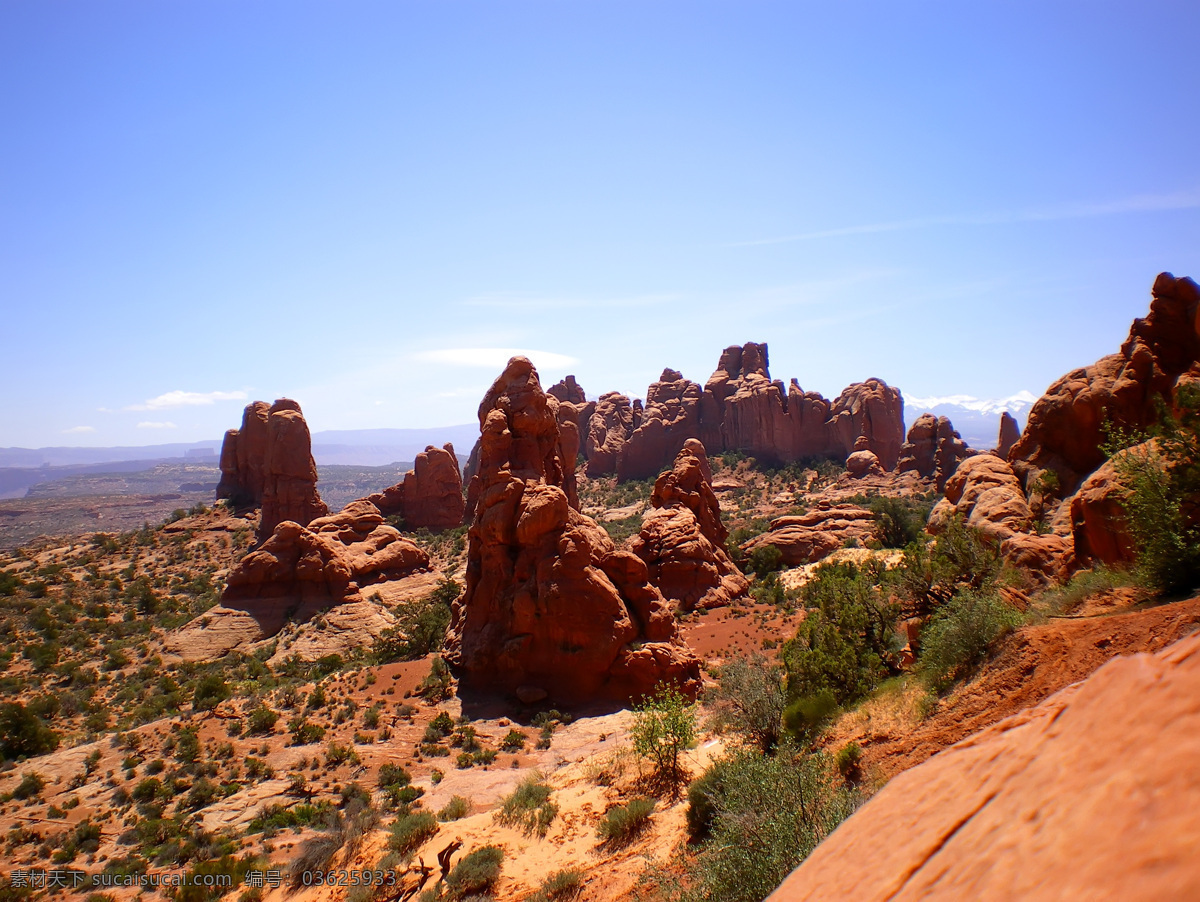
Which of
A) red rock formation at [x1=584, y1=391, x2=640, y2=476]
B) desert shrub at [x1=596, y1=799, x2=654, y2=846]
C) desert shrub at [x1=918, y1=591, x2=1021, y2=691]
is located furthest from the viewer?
red rock formation at [x1=584, y1=391, x2=640, y2=476]

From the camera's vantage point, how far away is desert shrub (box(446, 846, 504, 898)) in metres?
11.3

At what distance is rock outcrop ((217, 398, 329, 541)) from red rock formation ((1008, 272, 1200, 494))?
135 feet

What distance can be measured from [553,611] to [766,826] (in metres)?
15.0

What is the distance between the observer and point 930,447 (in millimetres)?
58938

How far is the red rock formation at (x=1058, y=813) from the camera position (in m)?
1.74

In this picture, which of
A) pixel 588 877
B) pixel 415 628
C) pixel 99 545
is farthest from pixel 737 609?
pixel 99 545

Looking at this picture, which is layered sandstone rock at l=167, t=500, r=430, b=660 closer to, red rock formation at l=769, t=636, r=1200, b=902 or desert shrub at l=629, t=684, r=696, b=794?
desert shrub at l=629, t=684, r=696, b=794

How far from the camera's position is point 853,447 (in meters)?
73.6

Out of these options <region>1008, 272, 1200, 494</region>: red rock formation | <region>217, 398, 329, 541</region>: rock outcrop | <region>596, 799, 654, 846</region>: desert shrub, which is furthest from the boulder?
<region>217, 398, 329, 541</region>: rock outcrop

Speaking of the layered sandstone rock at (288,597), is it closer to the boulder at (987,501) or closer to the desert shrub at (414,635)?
the desert shrub at (414,635)

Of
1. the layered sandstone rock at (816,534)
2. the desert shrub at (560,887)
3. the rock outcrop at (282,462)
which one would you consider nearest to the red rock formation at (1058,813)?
the desert shrub at (560,887)

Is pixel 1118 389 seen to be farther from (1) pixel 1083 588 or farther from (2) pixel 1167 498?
(1) pixel 1083 588

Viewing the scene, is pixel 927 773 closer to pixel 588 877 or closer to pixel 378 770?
pixel 588 877

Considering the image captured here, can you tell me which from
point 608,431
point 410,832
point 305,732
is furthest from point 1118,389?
point 608,431
